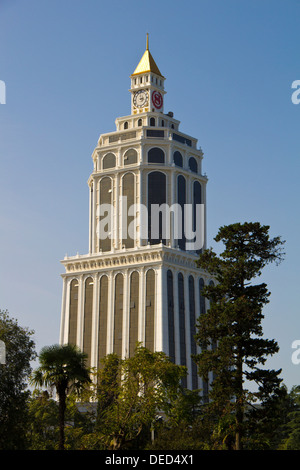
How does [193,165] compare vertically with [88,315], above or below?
above

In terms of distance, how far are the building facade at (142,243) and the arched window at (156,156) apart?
0.17 meters

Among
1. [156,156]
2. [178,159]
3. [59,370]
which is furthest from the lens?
[178,159]

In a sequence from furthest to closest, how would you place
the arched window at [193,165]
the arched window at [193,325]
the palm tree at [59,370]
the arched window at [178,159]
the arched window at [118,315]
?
1. the arched window at [193,165]
2. the arched window at [178,159]
3. the arched window at [118,315]
4. the arched window at [193,325]
5. the palm tree at [59,370]

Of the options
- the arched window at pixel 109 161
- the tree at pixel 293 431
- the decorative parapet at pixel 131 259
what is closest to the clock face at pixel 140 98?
the arched window at pixel 109 161

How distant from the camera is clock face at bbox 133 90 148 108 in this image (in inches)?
6043

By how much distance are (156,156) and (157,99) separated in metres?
14.2

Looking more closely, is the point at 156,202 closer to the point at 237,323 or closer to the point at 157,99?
the point at 157,99

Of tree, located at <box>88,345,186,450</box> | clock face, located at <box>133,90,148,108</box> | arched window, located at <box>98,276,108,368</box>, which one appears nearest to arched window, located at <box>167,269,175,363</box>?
arched window, located at <box>98,276,108,368</box>

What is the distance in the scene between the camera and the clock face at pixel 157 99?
15375 centimetres

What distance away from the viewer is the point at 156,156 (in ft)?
478

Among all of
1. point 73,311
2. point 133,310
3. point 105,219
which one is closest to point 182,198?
point 105,219

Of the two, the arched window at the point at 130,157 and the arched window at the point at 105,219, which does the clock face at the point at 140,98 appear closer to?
the arched window at the point at 130,157

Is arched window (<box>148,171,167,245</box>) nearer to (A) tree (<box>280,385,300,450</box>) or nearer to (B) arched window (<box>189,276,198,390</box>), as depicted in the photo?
(B) arched window (<box>189,276,198,390</box>)
